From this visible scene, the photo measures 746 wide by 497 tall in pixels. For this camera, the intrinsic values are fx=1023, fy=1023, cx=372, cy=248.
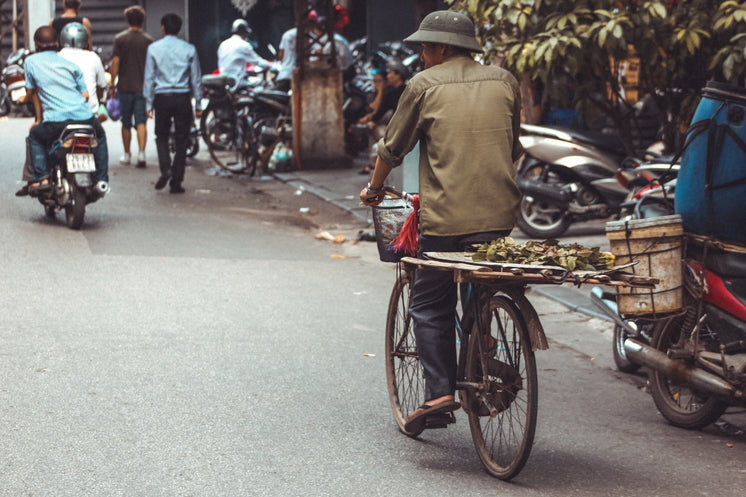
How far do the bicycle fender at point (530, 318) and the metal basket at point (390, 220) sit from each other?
72 cm

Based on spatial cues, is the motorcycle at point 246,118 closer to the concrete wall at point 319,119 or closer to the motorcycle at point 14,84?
the concrete wall at point 319,119

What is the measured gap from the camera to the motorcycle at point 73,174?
9562 millimetres

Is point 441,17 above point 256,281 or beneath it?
above

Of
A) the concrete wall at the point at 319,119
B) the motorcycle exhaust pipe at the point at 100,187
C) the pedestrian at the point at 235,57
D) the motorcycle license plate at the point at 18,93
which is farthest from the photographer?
the pedestrian at the point at 235,57

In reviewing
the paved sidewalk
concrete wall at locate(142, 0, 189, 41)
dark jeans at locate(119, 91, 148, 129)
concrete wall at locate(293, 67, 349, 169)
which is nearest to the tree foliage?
the paved sidewalk

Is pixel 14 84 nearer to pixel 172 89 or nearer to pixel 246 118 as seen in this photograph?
pixel 172 89

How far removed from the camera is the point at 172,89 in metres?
12.2

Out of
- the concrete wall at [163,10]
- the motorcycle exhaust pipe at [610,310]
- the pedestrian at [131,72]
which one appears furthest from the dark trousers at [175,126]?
the concrete wall at [163,10]

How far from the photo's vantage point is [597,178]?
985cm

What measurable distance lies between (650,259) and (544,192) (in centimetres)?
507

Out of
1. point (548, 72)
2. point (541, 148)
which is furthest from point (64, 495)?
point (541, 148)

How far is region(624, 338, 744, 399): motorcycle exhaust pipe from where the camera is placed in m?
4.59

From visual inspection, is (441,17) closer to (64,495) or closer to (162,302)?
(64,495)

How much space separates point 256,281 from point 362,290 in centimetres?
85
